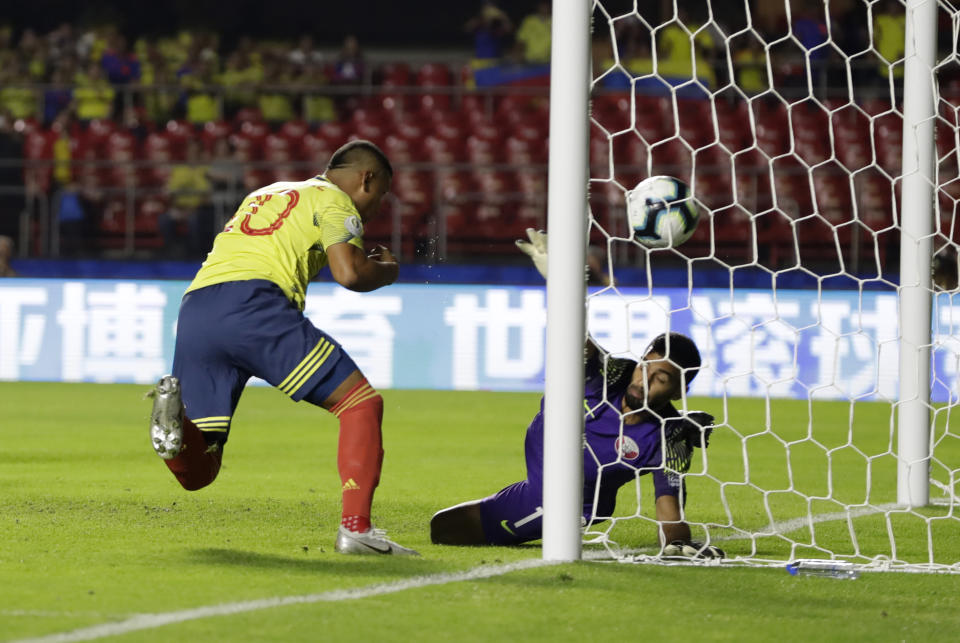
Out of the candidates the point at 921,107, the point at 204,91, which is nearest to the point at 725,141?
the point at 204,91

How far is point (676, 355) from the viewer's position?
5.12 meters

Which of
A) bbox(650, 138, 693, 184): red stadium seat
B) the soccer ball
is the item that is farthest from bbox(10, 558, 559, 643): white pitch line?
bbox(650, 138, 693, 184): red stadium seat

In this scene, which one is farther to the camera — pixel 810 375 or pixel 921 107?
pixel 810 375

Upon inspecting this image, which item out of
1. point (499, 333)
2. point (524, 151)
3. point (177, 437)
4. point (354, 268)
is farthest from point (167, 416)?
point (524, 151)

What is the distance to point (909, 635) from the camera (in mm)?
3764

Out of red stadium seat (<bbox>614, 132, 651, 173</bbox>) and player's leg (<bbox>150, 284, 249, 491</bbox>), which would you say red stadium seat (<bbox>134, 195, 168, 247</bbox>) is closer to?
red stadium seat (<bbox>614, 132, 651, 173</bbox>)

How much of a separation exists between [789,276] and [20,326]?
275 inches

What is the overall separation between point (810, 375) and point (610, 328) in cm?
171

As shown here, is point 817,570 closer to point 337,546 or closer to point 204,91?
point 337,546

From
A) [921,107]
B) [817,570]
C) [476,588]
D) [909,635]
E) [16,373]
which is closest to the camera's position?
[909,635]

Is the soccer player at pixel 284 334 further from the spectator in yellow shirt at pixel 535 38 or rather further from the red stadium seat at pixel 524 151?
the spectator in yellow shirt at pixel 535 38

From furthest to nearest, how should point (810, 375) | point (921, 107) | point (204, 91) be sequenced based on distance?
point (204, 91) → point (810, 375) → point (921, 107)

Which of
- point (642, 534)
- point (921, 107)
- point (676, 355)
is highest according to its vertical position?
point (921, 107)

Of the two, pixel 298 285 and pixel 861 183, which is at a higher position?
pixel 861 183
